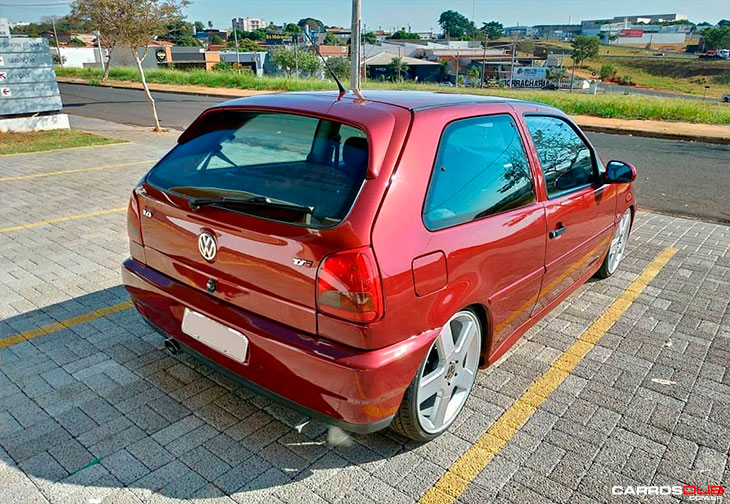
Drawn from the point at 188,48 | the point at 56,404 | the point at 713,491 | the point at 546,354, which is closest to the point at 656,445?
the point at 713,491

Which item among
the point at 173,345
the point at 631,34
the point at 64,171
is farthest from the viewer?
the point at 631,34

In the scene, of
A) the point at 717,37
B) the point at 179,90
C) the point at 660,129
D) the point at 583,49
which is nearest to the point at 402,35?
the point at 583,49

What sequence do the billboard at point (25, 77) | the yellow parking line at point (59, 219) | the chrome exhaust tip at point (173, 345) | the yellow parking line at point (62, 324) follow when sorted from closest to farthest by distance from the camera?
1. the chrome exhaust tip at point (173, 345)
2. the yellow parking line at point (62, 324)
3. the yellow parking line at point (59, 219)
4. the billboard at point (25, 77)

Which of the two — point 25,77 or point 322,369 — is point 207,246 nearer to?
point 322,369

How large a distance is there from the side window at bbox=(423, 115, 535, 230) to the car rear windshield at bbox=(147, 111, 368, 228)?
0.40m

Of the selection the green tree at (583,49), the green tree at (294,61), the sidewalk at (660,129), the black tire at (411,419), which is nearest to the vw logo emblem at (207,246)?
the black tire at (411,419)

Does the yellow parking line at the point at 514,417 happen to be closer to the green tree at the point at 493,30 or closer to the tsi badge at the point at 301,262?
the tsi badge at the point at 301,262

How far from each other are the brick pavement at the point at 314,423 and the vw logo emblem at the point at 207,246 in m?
0.90

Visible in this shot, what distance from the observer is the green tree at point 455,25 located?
152 metres

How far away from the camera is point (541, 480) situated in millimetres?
2443

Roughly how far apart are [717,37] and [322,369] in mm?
121645

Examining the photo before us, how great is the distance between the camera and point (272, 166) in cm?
269

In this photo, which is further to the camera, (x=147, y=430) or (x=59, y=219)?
(x=59, y=219)

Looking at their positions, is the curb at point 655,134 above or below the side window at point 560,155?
below
